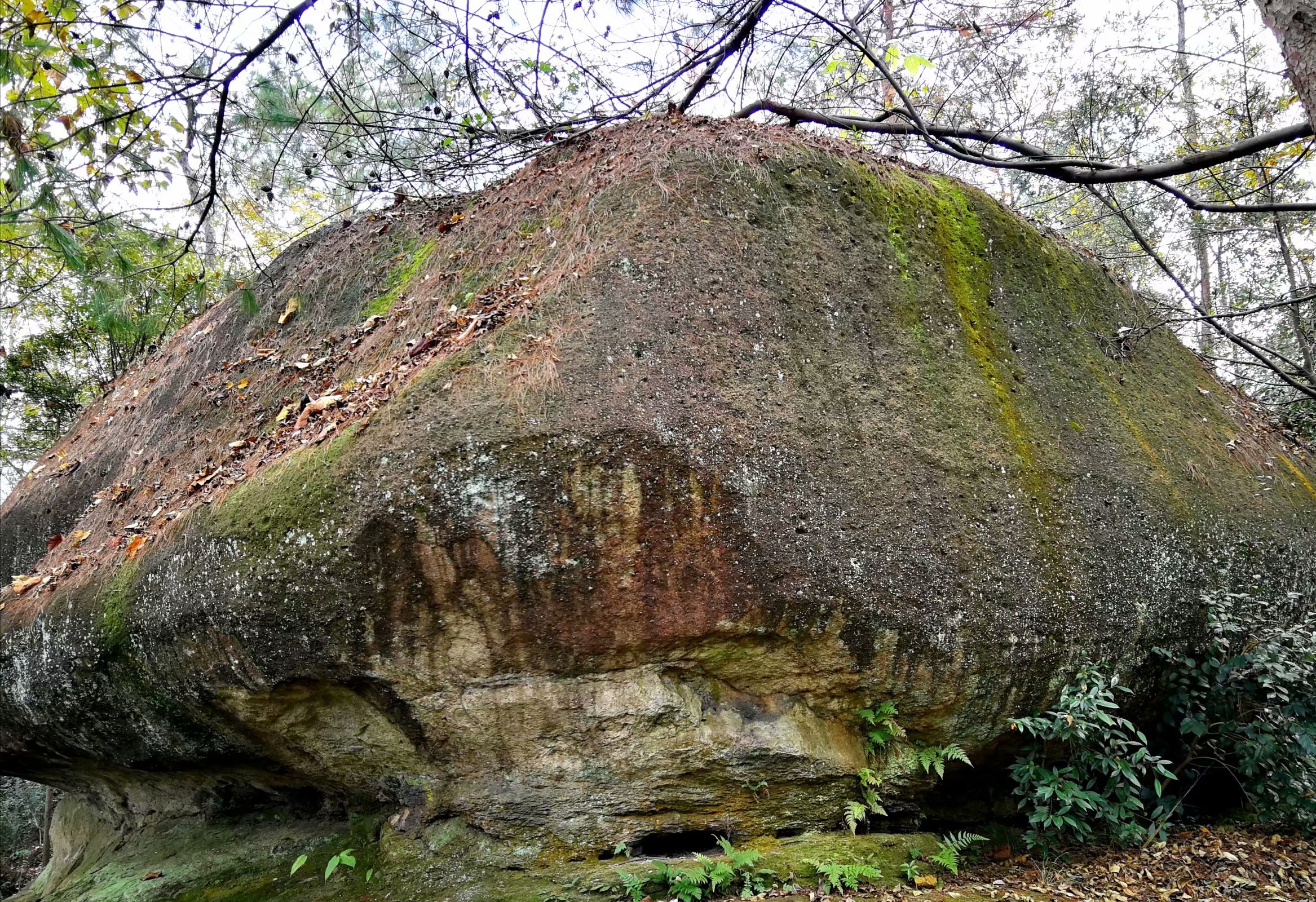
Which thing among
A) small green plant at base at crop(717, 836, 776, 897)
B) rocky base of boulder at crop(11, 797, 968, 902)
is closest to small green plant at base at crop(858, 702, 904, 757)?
rocky base of boulder at crop(11, 797, 968, 902)

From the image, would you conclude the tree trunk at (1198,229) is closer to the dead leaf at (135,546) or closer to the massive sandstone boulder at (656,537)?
the massive sandstone boulder at (656,537)

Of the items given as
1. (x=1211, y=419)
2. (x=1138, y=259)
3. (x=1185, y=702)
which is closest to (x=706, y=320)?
(x=1185, y=702)

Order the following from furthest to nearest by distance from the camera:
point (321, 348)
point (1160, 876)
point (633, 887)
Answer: point (321, 348), point (1160, 876), point (633, 887)

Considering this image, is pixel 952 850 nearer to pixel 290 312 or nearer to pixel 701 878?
pixel 701 878

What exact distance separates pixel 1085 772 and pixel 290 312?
7443 mm

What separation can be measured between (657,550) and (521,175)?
13.6 feet

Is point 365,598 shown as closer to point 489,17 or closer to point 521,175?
point 489,17

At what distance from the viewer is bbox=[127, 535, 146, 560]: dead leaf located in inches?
207

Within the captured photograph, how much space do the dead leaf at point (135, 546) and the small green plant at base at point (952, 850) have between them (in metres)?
5.21

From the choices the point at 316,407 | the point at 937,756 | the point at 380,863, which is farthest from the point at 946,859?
the point at 316,407

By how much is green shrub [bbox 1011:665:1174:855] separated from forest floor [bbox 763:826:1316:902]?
0.51 feet

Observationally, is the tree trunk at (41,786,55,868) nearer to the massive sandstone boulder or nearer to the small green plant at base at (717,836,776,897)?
the massive sandstone boulder

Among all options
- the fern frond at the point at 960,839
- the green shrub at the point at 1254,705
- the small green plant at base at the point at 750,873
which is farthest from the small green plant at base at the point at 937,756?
the green shrub at the point at 1254,705

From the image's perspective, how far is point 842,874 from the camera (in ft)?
14.9
